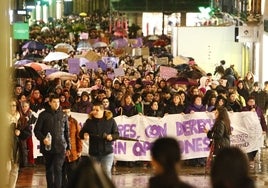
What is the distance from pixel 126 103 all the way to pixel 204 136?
5.72 ft

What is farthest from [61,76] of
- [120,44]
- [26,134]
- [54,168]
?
[120,44]

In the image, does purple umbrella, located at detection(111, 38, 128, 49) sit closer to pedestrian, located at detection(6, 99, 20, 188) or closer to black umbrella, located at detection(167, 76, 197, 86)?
black umbrella, located at detection(167, 76, 197, 86)

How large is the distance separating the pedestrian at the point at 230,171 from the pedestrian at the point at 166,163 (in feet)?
0.99

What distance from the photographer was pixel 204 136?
21281mm

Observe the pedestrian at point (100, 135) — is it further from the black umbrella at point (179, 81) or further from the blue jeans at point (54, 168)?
the black umbrella at point (179, 81)

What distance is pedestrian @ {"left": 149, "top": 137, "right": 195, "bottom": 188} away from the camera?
7.95m

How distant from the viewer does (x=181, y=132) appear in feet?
69.8

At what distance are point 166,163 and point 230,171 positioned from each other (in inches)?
22.8

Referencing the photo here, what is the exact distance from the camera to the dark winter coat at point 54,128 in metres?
15.9

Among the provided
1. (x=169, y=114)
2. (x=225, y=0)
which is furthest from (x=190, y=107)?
(x=225, y=0)

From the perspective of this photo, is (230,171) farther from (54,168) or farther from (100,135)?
(54,168)

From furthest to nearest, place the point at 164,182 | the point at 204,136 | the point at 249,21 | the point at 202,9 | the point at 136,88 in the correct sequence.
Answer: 1. the point at 202,9
2. the point at 249,21
3. the point at 136,88
4. the point at 204,136
5. the point at 164,182

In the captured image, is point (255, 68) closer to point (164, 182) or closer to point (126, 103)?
point (126, 103)

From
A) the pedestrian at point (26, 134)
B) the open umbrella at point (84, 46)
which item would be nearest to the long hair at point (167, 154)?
the pedestrian at point (26, 134)
